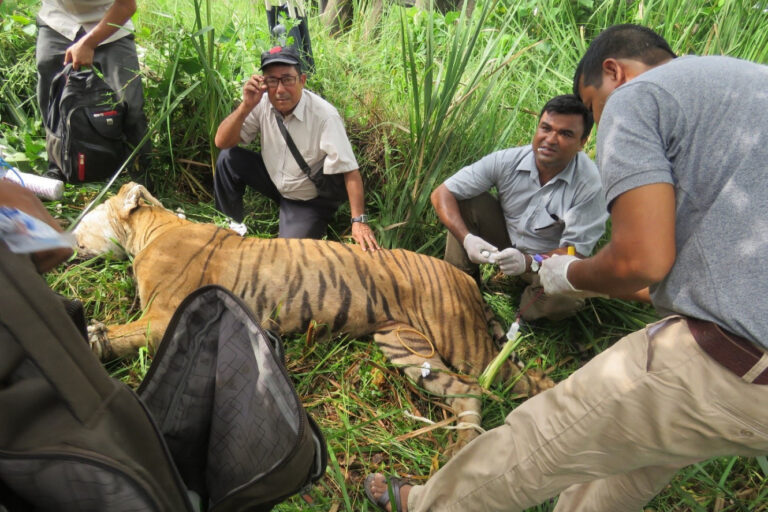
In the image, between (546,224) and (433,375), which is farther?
(546,224)

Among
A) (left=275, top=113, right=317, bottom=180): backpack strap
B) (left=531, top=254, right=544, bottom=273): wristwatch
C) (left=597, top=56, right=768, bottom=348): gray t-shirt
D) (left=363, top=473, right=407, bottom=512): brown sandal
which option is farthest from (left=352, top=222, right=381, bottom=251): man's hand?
(left=597, top=56, right=768, bottom=348): gray t-shirt

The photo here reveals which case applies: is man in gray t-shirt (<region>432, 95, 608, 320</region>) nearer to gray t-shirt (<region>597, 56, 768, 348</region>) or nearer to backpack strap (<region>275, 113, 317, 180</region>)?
backpack strap (<region>275, 113, 317, 180</region>)

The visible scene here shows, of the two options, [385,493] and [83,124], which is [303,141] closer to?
[83,124]

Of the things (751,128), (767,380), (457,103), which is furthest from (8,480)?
(457,103)

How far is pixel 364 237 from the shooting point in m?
3.44

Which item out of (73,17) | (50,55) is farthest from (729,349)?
(50,55)

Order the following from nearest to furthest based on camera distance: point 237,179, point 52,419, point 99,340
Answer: point 52,419
point 99,340
point 237,179

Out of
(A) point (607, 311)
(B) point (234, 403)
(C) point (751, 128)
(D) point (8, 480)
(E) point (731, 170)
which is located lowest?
(A) point (607, 311)

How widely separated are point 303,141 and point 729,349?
2.84 m

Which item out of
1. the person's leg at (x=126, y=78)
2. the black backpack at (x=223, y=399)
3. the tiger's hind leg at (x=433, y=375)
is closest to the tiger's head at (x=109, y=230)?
the person's leg at (x=126, y=78)

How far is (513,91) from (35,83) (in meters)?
4.13

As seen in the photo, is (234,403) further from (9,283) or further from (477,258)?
(477,258)

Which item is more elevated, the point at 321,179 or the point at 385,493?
the point at 321,179

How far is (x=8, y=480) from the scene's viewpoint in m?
0.87
